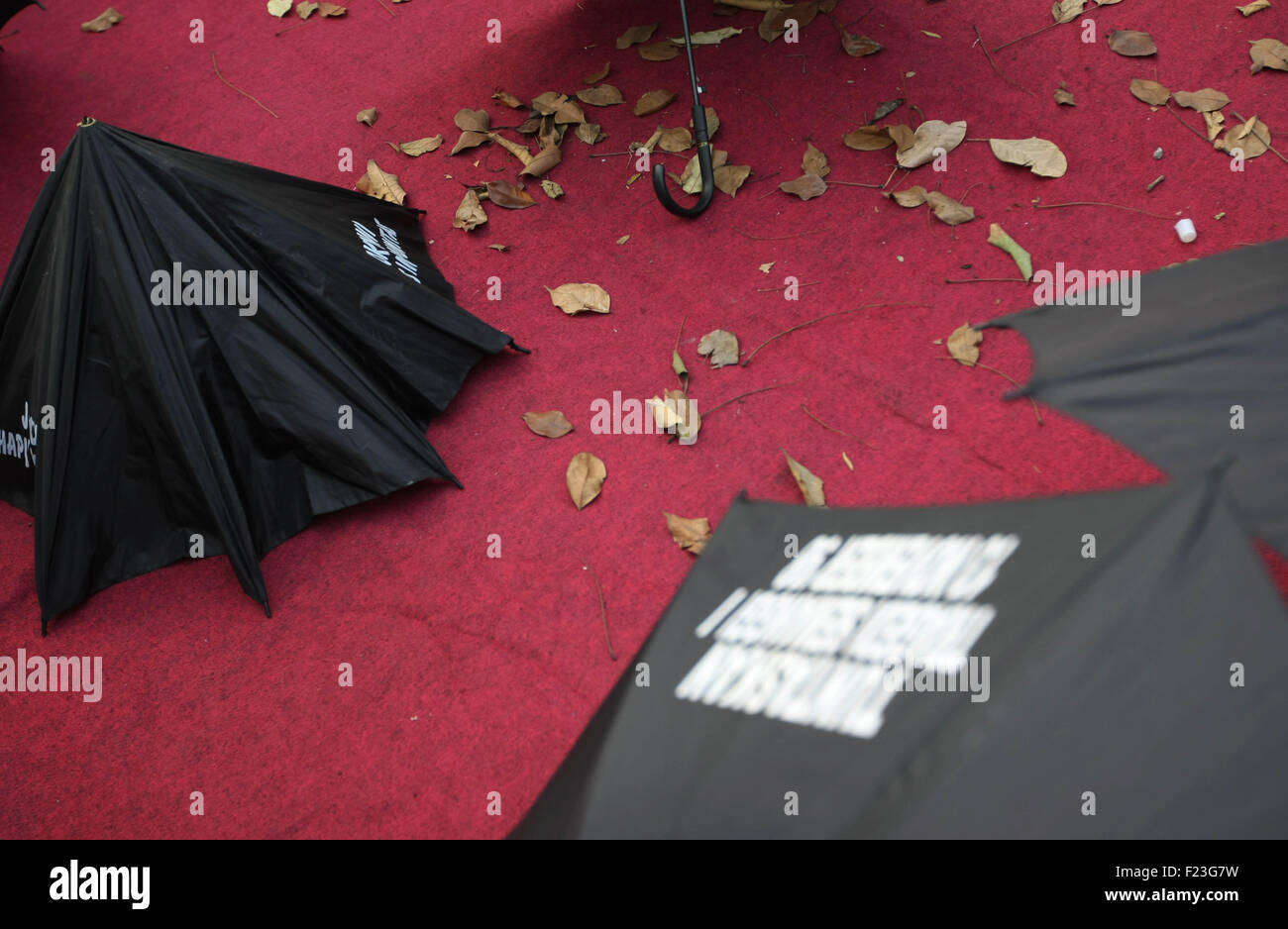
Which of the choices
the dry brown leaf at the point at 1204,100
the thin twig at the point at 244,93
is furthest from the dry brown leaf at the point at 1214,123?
the thin twig at the point at 244,93

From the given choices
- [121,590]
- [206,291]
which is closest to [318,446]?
[206,291]

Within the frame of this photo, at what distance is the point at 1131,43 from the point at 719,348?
135 cm

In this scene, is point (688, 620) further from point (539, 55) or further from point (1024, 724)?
point (539, 55)

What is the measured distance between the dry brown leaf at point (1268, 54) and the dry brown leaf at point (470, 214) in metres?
1.83

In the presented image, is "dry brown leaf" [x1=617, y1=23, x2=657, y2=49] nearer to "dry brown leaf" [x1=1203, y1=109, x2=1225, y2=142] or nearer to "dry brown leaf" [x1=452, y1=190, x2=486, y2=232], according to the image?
"dry brown leaf" [x1=452, y1=190, x2=486, y2=232]

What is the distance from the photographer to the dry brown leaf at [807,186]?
87.1 inches

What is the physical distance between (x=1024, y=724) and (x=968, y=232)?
1543 millimetres

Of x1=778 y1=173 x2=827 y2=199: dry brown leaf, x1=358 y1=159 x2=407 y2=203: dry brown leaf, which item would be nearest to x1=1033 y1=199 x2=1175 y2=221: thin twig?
x1=778 y1=173 x2=827 y2=199: dry brown leaf

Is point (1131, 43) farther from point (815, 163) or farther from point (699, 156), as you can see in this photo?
point (699, 156)

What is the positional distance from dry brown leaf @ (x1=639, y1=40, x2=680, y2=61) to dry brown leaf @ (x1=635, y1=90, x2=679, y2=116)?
0.18 meters

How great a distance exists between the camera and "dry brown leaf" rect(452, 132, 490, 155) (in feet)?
8.36

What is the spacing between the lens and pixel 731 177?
2293 millimetres

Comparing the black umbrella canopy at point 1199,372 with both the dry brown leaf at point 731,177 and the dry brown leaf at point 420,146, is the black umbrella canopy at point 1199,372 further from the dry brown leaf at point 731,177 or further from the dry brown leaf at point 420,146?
the dry brown leaf at point 420,146

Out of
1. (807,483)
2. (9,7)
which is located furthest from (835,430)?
(9,7)
